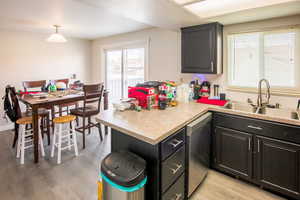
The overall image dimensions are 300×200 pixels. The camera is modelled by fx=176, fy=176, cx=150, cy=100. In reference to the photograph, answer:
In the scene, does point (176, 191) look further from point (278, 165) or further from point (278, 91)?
point (278, 91)

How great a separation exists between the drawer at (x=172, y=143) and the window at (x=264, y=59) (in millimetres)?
1578

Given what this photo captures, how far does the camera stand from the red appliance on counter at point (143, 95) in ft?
7.23

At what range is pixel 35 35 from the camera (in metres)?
4.40

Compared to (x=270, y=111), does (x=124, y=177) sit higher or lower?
lower

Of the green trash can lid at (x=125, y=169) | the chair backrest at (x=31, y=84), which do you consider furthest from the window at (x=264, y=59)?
the chair backrest at (x=31, y=84)

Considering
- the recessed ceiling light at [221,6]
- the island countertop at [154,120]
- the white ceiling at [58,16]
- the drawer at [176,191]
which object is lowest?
the drawer at [176,191]

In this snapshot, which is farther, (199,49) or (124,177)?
(199,49)

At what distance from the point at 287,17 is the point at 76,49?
4933mm

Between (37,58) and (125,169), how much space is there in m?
4.45

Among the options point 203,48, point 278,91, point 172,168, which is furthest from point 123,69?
point 172,168

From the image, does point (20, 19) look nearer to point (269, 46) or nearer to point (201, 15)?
point (201, 15)

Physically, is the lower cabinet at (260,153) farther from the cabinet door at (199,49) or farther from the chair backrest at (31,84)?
the chair backrest at (31,84)

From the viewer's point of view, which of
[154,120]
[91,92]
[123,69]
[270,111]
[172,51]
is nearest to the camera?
[154,120]

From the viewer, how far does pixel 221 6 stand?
213 cm
